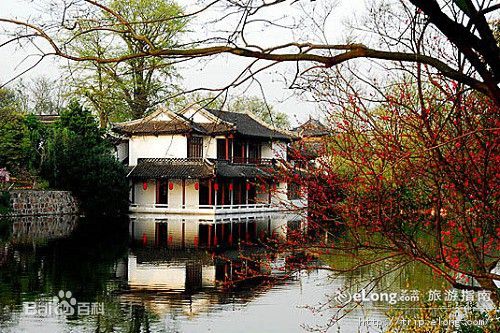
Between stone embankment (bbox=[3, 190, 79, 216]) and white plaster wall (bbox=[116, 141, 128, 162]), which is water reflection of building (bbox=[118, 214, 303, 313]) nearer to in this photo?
stone embankment (bbox=[3, 190, 79, 216])

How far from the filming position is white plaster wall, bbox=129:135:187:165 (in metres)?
27.6

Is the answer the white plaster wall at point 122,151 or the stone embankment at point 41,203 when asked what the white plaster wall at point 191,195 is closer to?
the white plaster wall at point 122,151

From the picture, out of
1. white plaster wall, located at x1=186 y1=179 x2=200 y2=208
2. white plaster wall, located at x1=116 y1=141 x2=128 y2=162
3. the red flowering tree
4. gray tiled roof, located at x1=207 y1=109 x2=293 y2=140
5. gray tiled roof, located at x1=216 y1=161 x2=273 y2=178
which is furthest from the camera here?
white plaster wall, located at x1=116 y1=141 x2=128 y2=162

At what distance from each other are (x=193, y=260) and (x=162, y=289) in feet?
10.4

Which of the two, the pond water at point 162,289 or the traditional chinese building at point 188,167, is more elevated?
the traditional chinese building at point 188,167

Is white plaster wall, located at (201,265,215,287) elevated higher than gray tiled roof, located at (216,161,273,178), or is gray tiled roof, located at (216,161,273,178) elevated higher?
gray tiled roof, located at (216,161,273,178)

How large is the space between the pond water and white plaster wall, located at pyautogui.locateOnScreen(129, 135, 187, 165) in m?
12.2

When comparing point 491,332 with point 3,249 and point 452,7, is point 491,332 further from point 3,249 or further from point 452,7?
point 3,249

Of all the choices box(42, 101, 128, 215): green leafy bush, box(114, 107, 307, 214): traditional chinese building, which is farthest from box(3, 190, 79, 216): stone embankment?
box(114, 107, 307, 214): traditional chinese building

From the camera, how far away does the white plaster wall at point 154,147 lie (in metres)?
27.6

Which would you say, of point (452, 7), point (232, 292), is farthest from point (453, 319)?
point (232, 292)

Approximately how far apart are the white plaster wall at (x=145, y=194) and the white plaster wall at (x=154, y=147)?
3.46 ft

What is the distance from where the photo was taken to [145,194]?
28.3m

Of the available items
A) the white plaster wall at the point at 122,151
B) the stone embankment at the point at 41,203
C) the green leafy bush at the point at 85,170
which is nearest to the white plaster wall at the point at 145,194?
the white plaster wall at the point at 122,151
